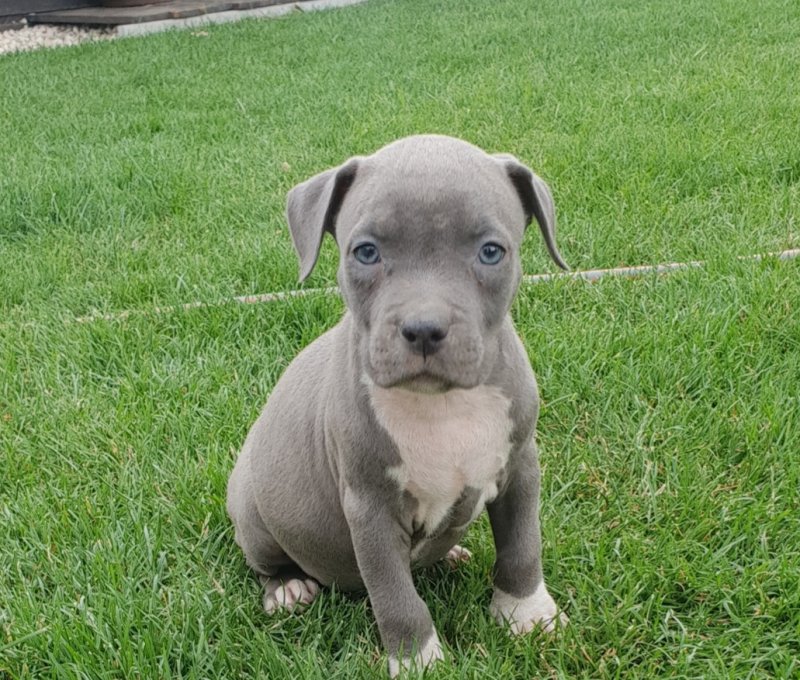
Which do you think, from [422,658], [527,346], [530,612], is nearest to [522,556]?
[530,612]

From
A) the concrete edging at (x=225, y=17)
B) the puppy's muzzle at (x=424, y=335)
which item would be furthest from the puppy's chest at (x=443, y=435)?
the concrete edging at (x=225, y=17)

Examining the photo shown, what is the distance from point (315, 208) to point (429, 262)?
43 cm

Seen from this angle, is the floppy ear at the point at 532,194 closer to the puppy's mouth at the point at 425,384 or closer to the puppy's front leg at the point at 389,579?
the puppy's mouth at the point at 425,384

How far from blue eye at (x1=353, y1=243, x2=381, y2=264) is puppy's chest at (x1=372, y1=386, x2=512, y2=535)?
0.35 m

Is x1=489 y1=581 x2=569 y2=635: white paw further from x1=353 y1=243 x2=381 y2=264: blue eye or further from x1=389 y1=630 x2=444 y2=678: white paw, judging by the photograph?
x1=353 y1=243 x2=381 y2=264: blue eye

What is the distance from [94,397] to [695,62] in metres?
6.47

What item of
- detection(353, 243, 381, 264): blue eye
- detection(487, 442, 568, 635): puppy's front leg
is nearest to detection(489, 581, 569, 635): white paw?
detection(487, 442, 568, 635): puppy's front leg

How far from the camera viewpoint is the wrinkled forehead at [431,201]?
82.7 inches

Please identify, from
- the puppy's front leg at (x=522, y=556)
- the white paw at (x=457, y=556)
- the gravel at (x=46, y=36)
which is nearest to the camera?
the puppy's front leg at (x=522, y=556)

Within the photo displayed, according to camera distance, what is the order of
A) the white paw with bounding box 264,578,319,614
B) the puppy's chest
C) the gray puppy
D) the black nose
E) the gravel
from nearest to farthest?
the black nose < the gray puppy < the puppy's chest < the white paw with bounding box 264,578,319,614 < the gravel

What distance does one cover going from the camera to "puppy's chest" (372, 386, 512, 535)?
2.33 meters

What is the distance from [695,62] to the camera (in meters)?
8.24

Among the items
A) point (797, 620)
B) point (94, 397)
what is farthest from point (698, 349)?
point (94, 397)

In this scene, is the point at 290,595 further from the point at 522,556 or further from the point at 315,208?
the point at 315,208
